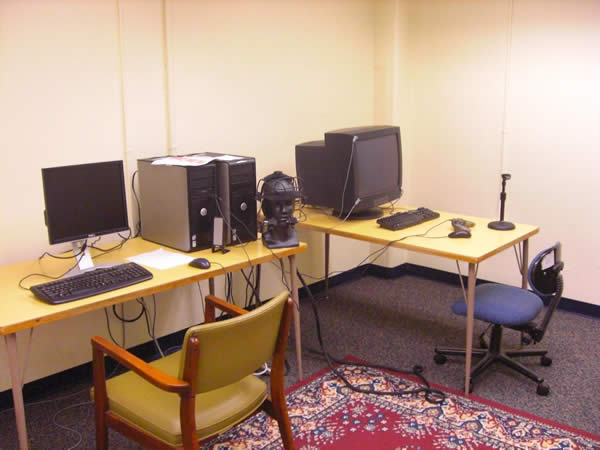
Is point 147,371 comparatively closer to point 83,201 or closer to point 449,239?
point 83,201

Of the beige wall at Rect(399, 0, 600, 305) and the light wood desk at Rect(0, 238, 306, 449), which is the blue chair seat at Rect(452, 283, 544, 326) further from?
the beige wall at Rect(399, 0, 600, 305)

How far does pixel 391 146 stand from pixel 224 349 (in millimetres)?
2096

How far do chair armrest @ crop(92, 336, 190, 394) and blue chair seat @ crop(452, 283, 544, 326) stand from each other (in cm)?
167

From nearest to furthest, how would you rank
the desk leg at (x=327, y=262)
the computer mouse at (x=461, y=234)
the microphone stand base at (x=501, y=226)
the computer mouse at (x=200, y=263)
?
the computer mouse at (x=200, y=263) < the computer mouse at (x=461, y=234) < the microphone stand base at (x=501, y=226) < the desk leg at (x=327, y=262)

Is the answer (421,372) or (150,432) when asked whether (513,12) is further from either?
(150,432)

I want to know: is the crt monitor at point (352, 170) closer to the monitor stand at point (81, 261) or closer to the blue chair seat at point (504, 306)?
the blue chair seat at point (504, 306)

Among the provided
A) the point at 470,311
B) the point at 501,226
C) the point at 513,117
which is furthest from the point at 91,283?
the point at 513,117

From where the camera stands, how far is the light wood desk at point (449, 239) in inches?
111

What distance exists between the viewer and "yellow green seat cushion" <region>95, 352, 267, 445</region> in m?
1.95

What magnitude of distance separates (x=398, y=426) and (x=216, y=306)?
3.31ft

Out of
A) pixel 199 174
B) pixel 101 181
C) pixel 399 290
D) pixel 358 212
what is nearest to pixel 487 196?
pixel 399 290

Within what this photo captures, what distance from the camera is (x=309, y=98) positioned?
4.07m

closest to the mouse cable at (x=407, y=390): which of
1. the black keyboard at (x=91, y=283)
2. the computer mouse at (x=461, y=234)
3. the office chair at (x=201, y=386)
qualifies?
the computer mouse at (x=461, y=234)

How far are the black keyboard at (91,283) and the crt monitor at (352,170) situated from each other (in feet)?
4.24
